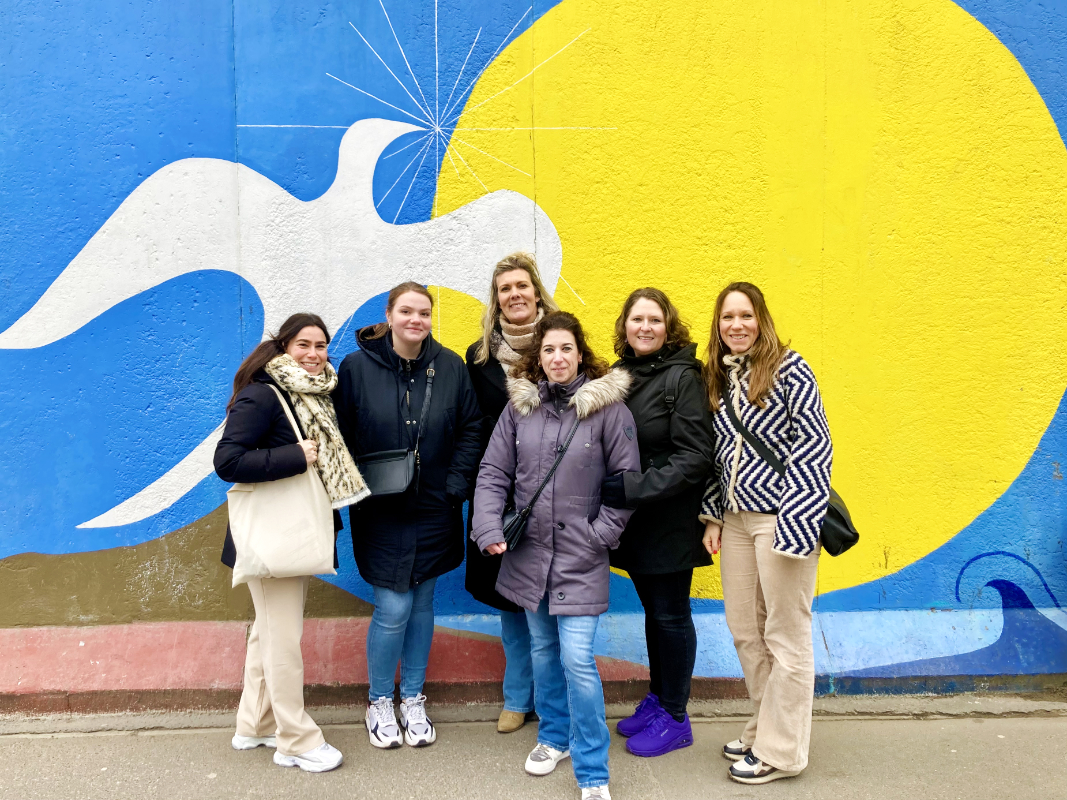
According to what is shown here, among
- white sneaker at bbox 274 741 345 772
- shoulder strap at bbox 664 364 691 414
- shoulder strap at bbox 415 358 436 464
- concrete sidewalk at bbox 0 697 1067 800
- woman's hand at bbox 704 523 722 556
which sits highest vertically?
shoulder strap at bbox 664 364 691 414

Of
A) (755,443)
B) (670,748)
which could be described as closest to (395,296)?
(755,443)

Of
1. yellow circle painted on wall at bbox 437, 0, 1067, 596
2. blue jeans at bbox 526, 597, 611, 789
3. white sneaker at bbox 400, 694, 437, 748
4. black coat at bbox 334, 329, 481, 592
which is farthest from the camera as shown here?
yellow circle painted on wall at bbox 437, 0, 1067, 596

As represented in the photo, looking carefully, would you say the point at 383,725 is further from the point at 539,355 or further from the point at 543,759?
the point at 539,355

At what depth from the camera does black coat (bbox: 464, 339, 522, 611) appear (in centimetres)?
353

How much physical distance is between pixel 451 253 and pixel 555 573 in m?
2.10

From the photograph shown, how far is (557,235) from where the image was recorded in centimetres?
438

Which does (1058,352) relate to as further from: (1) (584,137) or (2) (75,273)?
(2) (75,273)

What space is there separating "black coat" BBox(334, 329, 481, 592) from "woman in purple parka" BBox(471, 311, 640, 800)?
0.34 metres

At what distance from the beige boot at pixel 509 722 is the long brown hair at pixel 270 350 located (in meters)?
1.97

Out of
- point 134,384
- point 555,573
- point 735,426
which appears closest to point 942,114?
point 735,426

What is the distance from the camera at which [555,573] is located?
303 cm

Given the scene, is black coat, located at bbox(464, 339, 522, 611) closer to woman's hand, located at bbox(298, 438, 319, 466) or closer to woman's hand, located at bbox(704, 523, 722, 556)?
woman's hand, located at bbox(298, 438, 319, 466)

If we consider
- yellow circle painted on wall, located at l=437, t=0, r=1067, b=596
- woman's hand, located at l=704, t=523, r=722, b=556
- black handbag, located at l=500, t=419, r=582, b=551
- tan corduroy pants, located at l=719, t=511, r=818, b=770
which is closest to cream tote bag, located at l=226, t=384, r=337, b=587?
black handbag, located at l=500, t=419, r=582, b=551

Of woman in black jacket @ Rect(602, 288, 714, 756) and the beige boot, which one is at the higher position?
woman in black jacket @ Rect(602, 288, 714, 756)
